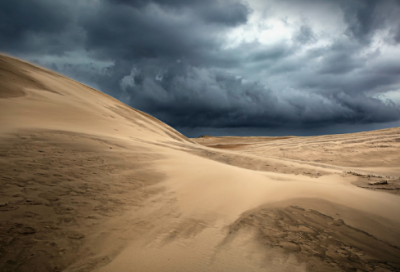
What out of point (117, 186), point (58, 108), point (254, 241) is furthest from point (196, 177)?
point (58, 108)

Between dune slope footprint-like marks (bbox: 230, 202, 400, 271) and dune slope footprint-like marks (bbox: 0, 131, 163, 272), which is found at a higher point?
dune slope footprint-like marks (bbox: 0, 131, 163, 272)

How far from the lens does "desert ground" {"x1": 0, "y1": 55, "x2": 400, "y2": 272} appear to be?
2.01m

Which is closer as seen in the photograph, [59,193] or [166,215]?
[59,193]

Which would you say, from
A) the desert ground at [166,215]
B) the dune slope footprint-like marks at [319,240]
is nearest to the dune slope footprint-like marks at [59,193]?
the desert ground at [166,215]

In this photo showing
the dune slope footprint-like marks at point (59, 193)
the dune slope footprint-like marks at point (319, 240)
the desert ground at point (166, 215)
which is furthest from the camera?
the dune slope footprint-like marks at point (319, 240)

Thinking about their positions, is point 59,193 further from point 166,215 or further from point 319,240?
point 319,240

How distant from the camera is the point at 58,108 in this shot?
6871mm

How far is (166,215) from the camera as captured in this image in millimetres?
2736

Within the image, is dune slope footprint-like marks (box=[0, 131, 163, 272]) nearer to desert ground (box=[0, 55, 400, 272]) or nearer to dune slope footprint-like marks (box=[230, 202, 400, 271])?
desert ground (box=[0, 55, 400, 272])

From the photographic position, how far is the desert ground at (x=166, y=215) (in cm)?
201

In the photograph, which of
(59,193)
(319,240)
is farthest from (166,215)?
(319,240)

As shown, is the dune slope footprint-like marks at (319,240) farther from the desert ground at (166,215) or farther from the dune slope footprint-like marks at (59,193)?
the dune slope footprint-like marks at (59,193)

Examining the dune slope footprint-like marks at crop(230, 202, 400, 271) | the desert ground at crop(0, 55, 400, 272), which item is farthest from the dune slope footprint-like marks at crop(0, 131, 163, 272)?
the dune slope footprint-like marks at crop(230, 202, 400, 271)

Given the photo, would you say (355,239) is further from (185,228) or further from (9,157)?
(9,157)
